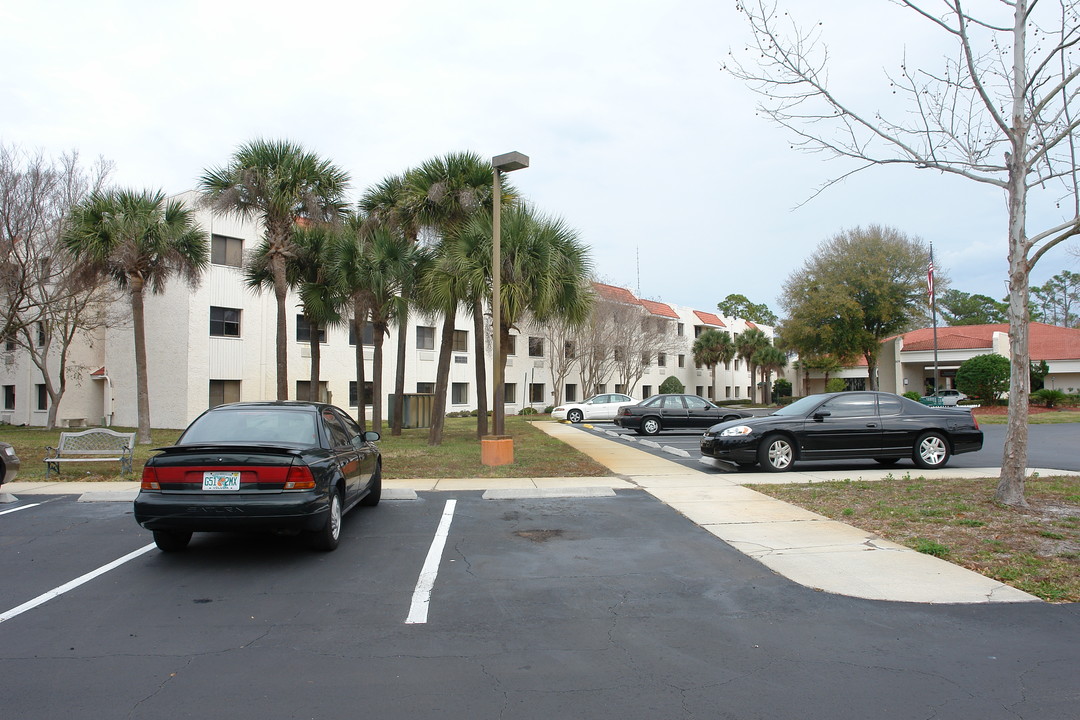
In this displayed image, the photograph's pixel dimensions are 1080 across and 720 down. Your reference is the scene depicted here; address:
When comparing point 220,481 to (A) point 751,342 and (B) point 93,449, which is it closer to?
(B) point 93,449

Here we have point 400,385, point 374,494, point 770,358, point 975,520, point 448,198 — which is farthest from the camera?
point 770,358

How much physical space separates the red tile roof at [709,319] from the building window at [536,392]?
20.1m

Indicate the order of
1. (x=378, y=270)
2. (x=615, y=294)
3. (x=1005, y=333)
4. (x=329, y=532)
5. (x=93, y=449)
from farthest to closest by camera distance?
(x=615, y=294) → (x=1005, y=333) → (x=378, y=270) → (x=93, y=449) → (x=329, y=532)

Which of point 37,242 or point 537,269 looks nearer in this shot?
point 537,269

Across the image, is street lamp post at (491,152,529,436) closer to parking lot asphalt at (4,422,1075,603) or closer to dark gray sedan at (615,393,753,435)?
parking lot asphalt at (4,422,1075,603)

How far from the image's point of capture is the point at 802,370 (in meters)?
63.2

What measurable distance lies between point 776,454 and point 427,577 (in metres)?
8.48

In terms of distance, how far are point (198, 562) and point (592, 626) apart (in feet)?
13.1

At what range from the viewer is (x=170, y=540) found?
6.96 m

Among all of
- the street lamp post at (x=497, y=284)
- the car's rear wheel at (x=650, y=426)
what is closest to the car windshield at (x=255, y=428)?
the street lamp post at (x=497, y=284)

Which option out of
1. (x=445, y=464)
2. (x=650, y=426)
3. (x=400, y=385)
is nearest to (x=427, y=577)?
(x=445, y=464)

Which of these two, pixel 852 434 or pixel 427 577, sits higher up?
pixel 852 434

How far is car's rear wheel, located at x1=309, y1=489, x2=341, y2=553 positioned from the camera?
6863 mm

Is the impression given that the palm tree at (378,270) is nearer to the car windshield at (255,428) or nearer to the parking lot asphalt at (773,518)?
the parking lot asphalt at (773,518)
